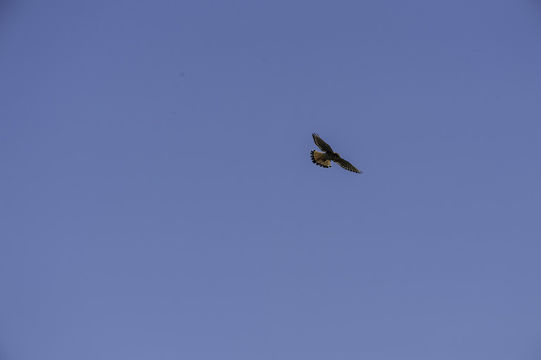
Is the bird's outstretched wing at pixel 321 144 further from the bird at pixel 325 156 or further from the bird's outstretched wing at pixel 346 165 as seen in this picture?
the bird's outstretched wing at pixel 346 165

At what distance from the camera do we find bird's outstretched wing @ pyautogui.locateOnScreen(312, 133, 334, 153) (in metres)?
31.9

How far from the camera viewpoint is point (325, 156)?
3297 cm

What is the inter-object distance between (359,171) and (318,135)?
319cm

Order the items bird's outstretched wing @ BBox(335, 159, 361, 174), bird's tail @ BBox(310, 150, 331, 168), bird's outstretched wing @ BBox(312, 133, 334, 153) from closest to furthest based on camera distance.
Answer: bird's outstretched wing @ BBox(312, 133, 334, 153) < bird's tail @ BBox(310, 150, 331, 168) < bird's outstretched wing @ BBox(335, 159, 361, 174)

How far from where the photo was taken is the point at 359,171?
3359 centimetres

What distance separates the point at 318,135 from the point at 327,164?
1.84 meters

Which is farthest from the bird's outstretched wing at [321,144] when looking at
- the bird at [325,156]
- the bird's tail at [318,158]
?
the bird's tail at [318,158]

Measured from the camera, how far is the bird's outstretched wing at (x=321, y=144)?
31.9 meters

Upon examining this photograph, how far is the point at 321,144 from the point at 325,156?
3.26 feet

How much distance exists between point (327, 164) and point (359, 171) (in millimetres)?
1762

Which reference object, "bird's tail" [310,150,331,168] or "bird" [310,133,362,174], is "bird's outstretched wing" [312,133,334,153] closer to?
"bird" [310,133,362,174]

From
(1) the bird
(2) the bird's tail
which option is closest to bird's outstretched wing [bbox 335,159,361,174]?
(1) the bird

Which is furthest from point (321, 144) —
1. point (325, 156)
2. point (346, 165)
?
point (346, 165)

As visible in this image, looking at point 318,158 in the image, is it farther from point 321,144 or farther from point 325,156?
point 321,144
